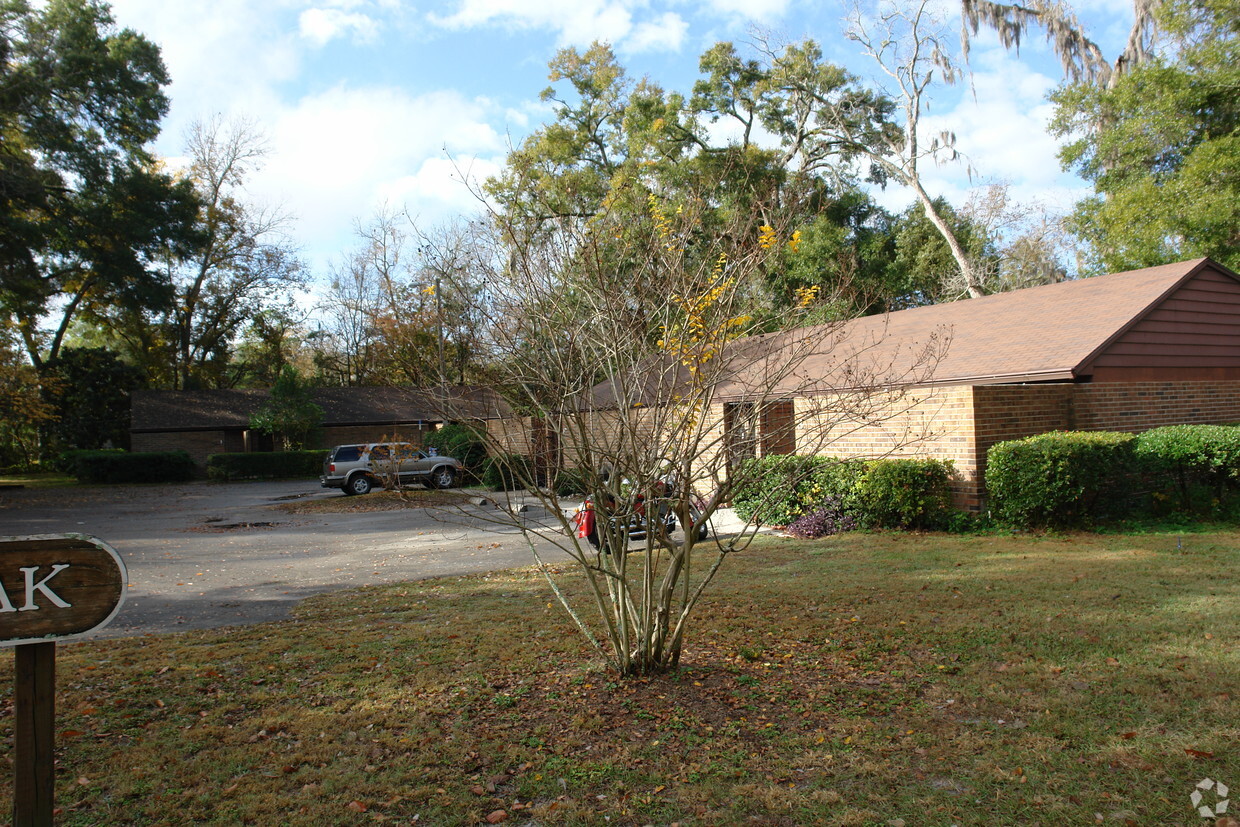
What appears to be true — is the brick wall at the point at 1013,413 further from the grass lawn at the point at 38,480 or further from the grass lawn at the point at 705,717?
the grass lawn at the point at 38,480

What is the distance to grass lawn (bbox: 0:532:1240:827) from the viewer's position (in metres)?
3.41

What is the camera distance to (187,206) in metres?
34.7

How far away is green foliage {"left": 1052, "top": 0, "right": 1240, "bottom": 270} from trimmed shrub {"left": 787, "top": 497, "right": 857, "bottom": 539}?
42.4 ft

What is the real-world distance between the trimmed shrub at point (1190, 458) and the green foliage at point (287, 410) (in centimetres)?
2957

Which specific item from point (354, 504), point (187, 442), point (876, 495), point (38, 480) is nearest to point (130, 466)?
point (187, 442)

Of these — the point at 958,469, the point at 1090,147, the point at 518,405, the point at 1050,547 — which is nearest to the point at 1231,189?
the point at 1090,147

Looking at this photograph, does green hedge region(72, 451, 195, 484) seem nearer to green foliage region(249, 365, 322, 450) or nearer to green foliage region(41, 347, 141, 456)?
green foliage region(249, 365, 322, 450)

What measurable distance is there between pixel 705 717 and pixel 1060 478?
25.2 feet

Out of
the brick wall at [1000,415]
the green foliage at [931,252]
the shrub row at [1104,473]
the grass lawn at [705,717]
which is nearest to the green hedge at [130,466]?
the brick wall at [1000,415]

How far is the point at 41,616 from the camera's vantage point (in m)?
2.62

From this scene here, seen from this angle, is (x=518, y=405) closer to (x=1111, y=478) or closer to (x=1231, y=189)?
(x=1111, y=478)

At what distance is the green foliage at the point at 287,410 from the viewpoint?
32197mm

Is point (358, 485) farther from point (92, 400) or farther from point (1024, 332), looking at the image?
point (92, 400)

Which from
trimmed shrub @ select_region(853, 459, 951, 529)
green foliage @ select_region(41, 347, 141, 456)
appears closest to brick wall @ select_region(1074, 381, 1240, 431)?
trimmed shrub @ select_region(853, 459, 951, 529)
